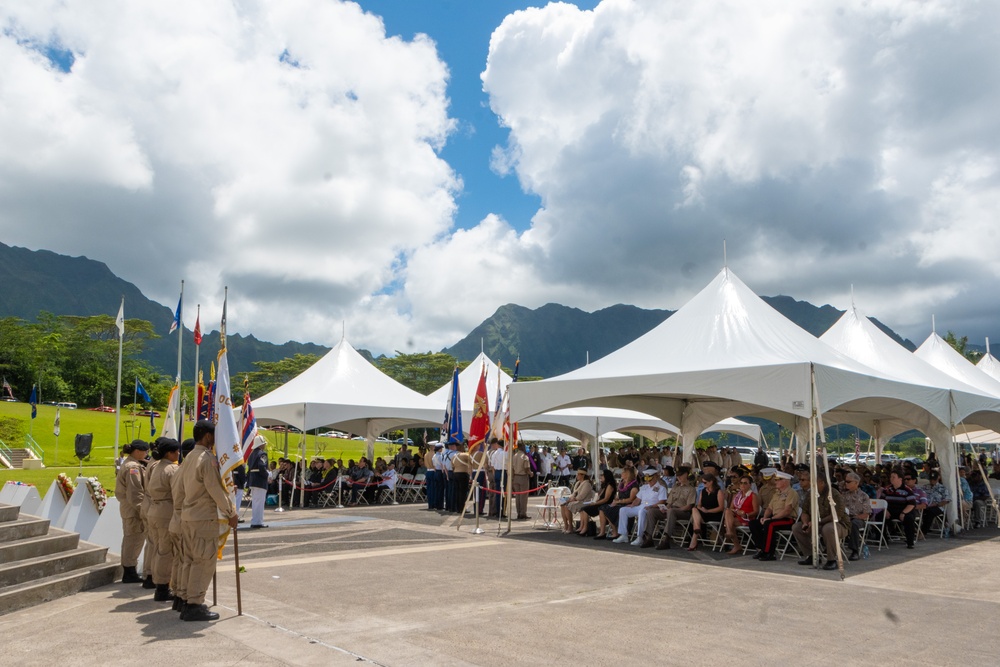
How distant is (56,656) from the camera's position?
509 cm

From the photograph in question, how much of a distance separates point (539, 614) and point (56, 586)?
177 inches

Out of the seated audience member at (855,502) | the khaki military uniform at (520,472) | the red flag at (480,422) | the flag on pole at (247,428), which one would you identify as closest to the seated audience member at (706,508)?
the seated audience member at (855,502)

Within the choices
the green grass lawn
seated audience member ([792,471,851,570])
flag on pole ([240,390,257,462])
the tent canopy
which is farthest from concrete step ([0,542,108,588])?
the green grass lawn

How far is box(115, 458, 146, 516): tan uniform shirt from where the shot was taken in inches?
303

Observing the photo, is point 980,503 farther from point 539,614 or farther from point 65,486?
point 65,486

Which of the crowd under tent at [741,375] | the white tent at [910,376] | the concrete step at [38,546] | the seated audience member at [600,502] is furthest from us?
the white tent at [910,376]

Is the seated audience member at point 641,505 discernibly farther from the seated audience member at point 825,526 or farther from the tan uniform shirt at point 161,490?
the tan uniform shirt at point 161,490

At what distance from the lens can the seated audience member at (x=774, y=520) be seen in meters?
10.1

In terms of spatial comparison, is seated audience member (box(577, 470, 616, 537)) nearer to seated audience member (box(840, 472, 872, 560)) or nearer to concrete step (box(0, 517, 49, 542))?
seated audience member (box(840, 472, 872, 560))

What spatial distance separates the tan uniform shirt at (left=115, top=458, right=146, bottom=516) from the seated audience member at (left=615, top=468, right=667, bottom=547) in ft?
22.9

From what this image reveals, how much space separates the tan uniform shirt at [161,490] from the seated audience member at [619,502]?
23.7 feet

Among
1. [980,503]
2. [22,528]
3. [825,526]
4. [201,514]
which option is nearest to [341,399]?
[22,528]

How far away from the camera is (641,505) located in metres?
11.6

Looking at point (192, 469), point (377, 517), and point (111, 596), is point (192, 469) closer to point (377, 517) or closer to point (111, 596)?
point (111, 596)
